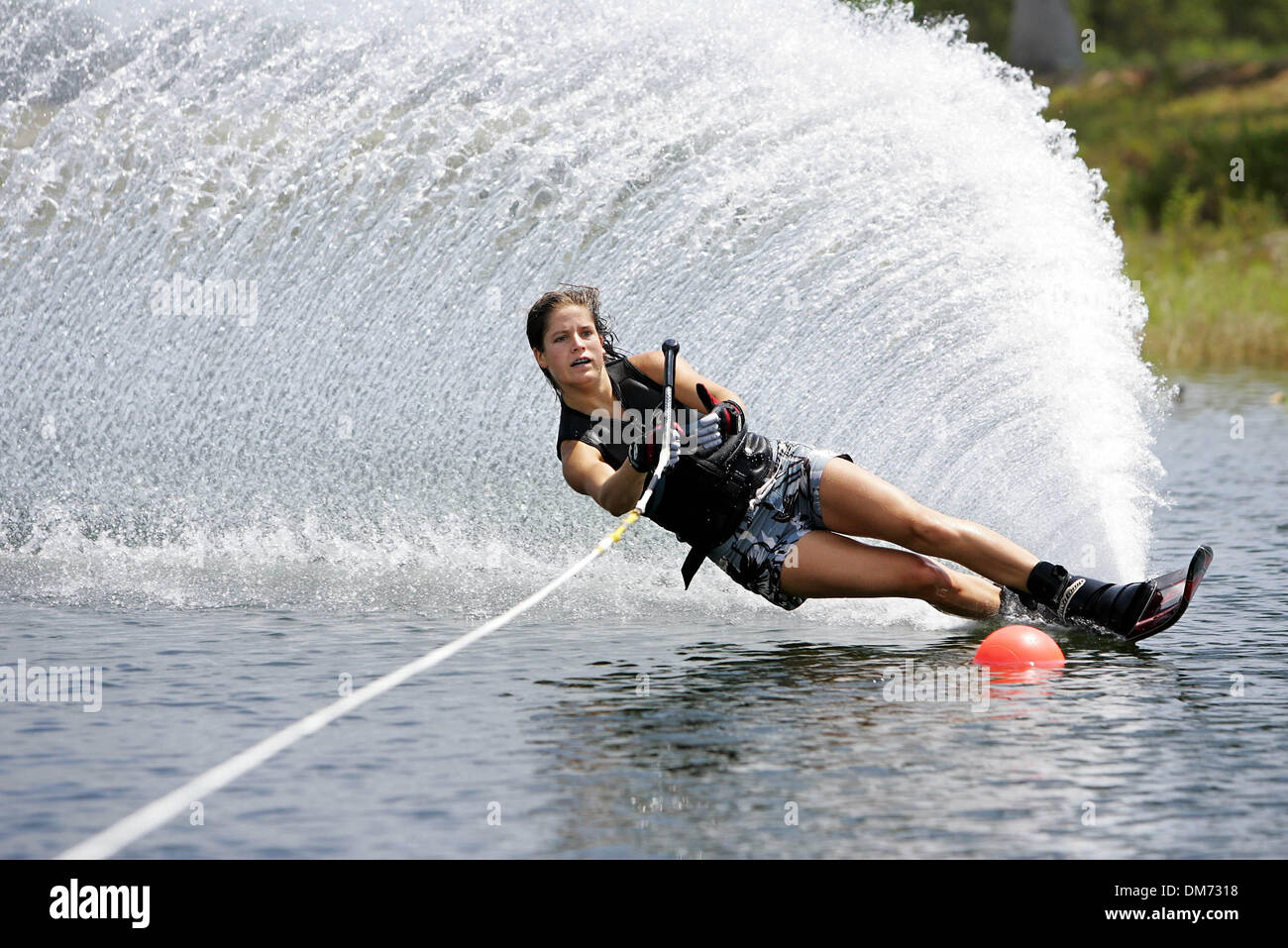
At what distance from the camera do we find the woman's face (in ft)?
22.2

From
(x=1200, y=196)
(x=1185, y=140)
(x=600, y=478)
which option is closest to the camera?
(x=600, y=478)

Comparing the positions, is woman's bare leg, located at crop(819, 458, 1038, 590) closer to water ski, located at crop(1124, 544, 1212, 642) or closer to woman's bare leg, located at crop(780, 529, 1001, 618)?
woman's bare leg, located at crop(780, 529, 1001, 618)

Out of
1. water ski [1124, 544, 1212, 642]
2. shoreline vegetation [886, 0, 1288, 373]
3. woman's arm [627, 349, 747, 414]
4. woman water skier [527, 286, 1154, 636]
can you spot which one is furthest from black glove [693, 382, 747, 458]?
shoreline vegetation [886, 0, 1288, 373]

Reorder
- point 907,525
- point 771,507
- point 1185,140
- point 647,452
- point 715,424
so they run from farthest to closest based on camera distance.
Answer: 1. point 1185,140
2. point 771,507
3. point 907,525
4. point 715,424
5. point 647,452

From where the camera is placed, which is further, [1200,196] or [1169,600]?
[1200,196]

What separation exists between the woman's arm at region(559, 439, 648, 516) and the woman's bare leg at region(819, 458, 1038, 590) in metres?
0.72

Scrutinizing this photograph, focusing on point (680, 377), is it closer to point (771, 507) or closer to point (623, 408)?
point (623, 408)

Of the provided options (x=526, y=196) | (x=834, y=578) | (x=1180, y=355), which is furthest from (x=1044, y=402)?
(x=1180, y=355)

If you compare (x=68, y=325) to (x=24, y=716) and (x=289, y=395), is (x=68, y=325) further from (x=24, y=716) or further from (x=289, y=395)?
(x=24, y=716)

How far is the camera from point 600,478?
6613 mm

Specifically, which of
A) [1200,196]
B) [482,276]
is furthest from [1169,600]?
[1200,196]

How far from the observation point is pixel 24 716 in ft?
20.0

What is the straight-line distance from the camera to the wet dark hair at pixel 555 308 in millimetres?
6848

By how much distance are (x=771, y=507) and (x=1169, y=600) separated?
143 cm
